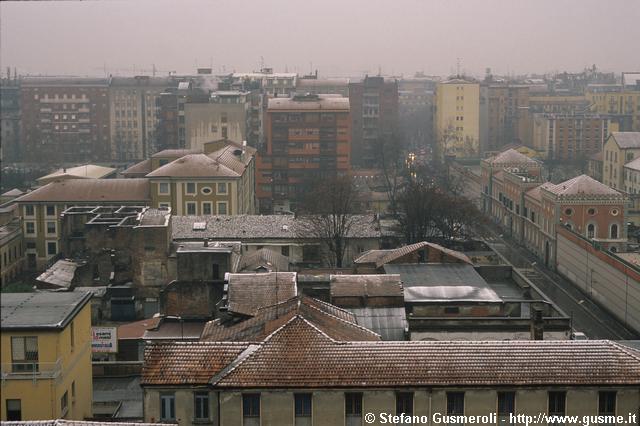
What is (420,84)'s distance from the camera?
12456 centimetres

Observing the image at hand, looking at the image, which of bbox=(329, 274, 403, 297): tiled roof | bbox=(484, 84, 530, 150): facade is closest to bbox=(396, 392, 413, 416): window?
bbox=(329, 274, 403, 297): tiled roof

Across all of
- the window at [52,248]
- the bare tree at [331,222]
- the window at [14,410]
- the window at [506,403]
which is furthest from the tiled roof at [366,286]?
the window at [52,248]

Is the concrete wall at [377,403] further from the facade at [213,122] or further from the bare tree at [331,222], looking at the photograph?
the facade at [213,122]

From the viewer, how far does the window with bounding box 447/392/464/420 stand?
12.8 metres

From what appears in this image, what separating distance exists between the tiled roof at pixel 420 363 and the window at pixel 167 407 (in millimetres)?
695

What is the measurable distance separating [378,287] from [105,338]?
6.10m

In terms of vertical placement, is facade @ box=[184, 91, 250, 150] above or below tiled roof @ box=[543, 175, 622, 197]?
above

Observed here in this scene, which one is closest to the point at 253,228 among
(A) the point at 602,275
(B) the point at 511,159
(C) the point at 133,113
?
(A) the point at 602,275

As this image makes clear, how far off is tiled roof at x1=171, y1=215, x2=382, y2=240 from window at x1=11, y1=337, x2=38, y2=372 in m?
16.8

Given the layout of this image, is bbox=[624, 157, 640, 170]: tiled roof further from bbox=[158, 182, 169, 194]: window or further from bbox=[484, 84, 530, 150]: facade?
bbox=[484, 84, 530, 150]: facade

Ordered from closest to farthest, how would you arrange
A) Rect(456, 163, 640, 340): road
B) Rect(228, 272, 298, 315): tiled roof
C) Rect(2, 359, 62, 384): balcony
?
Rect(2, 359, 62, 384): balcony < Rect(228, 272, 298, 315): tiled roof < Rect(456, 163, 640, 340): road

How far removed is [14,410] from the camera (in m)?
13.8

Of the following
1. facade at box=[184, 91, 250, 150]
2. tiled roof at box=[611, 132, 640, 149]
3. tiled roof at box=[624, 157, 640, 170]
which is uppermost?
facade at box=[184, 91, 250, 150]

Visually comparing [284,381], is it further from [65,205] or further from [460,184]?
[460,184]
